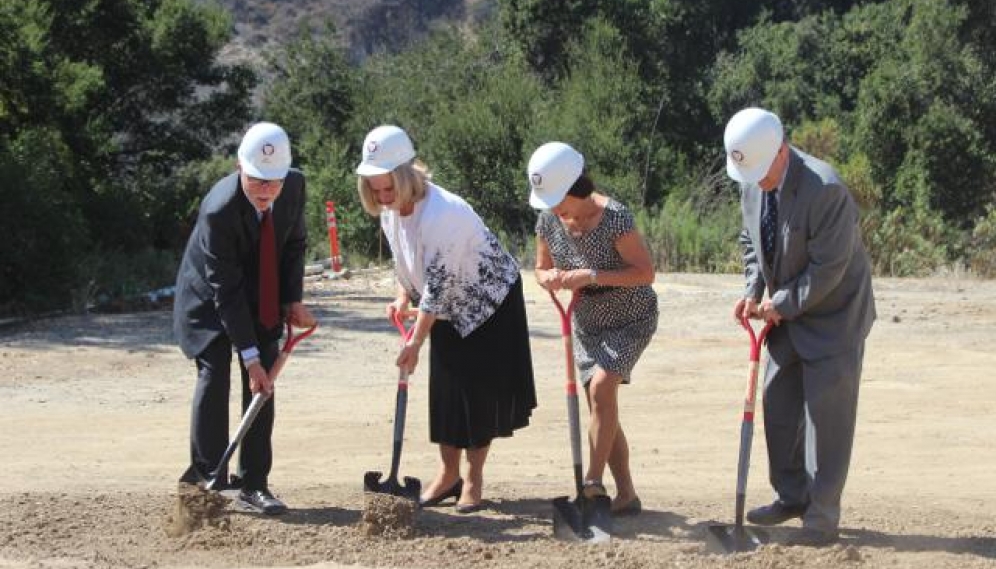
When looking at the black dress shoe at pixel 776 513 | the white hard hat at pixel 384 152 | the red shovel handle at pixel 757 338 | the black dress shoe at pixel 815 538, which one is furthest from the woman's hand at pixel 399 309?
the black dress shoe at pixel 815 538

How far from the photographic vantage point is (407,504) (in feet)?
22.5

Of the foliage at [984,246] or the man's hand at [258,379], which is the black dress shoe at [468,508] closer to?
the man's hand at [258,379]

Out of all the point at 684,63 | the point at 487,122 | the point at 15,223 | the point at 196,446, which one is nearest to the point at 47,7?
the point at 15,223

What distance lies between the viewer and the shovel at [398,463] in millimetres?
7055

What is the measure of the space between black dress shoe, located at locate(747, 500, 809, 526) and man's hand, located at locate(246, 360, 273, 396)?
85.4 inches

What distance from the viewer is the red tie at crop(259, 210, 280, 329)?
Result: 708 cm

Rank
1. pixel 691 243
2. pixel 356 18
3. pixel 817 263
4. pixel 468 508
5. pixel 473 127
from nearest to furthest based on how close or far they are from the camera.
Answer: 1. pixel 817 263
2. pixel 468 508
3. pixel 691 243
4. pixel 473 127
5. pixel 356 18

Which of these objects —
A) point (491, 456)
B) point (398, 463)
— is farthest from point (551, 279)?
point (491, 456)

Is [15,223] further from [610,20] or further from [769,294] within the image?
[610,20]

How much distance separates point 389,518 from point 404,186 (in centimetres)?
144

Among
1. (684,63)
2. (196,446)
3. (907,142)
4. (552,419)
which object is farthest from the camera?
(684,63)

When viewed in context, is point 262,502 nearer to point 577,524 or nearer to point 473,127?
point 577,524

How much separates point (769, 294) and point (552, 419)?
4579mm

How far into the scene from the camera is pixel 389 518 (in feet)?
22.4
